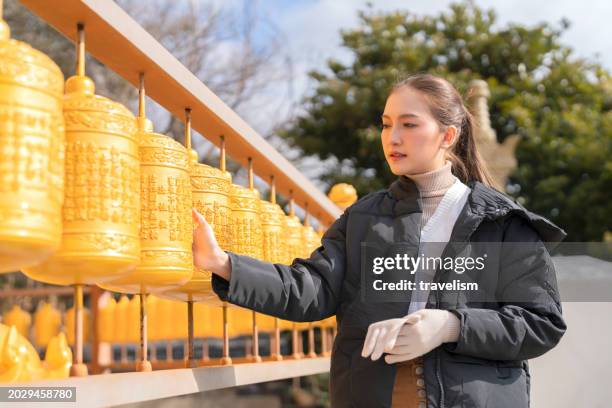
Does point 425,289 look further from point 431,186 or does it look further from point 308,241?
point 308,241

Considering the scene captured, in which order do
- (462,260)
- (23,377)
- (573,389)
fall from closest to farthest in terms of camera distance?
(462,260), (23,377), (573,389)

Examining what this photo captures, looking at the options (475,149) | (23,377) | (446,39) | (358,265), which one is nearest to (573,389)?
(475,149)

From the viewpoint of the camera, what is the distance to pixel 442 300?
1769 mm

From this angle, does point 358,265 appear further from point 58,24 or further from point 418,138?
point 58,24

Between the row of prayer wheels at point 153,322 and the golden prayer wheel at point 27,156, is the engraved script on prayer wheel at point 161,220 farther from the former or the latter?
the row of prayer wheels at point 153,322

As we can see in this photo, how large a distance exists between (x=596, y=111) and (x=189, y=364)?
10956mm

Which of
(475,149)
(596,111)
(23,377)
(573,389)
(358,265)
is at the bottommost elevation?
(573,389)

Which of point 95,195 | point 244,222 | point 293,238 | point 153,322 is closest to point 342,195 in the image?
point 293,238

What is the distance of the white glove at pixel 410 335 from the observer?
160 centimetres

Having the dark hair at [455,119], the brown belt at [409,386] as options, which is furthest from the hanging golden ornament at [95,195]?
the dark hair at [455,119]

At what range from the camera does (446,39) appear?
1284cm

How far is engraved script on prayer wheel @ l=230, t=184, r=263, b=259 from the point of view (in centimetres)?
212

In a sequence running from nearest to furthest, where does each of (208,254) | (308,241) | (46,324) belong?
(208,254), (308,241), (46,324)

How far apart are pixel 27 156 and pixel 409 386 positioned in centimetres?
99
